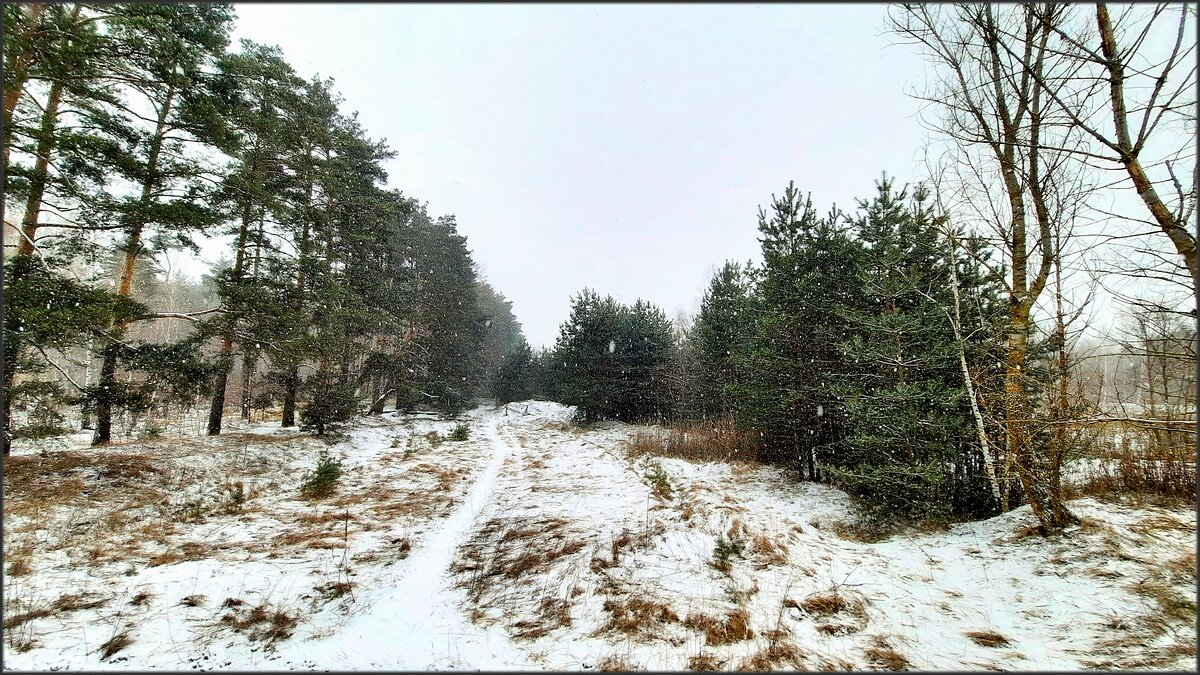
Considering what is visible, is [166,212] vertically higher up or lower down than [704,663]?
higher up

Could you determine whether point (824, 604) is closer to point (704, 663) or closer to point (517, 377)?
point (704, 663)

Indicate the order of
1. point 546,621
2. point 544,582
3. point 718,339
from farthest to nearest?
point 718,339, point 544,582, point 546,621

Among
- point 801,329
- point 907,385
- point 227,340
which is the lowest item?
point 907,385

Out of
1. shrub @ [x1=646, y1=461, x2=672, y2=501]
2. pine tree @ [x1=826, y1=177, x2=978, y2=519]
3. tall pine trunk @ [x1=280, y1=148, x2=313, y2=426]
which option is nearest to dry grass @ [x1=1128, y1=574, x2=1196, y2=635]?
pine tree @ [x1=826, y1=177, x2=978, y2=519]

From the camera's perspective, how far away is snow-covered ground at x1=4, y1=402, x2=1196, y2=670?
364 cm

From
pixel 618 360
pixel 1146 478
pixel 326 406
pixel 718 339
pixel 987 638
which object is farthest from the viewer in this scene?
pixel 618 360

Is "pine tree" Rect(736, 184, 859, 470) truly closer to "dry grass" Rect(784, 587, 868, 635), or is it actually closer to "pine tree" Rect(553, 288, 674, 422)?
"dry grass" Rect(784, 587, 868, 635)

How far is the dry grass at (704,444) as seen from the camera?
12.9 metres

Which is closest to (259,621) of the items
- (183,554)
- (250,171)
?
(183,554)

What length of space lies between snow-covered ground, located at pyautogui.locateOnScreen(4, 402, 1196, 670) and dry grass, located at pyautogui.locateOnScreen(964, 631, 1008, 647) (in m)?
0.03

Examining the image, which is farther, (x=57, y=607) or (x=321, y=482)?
(x=321, y=482)

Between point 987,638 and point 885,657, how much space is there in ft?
3.85

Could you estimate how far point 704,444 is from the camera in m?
13.9

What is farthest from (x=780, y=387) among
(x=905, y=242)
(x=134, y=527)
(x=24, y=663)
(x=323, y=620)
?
(x=134, y=527)
